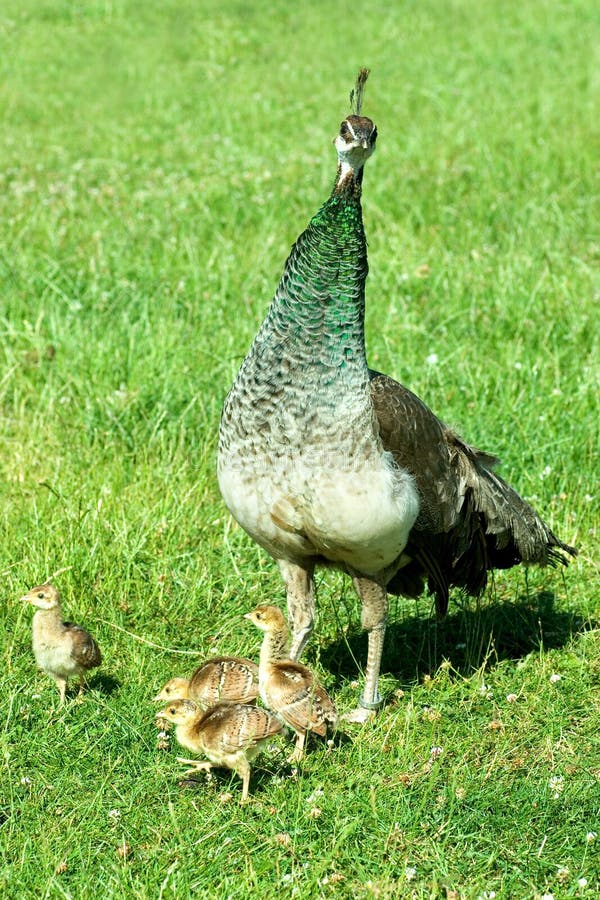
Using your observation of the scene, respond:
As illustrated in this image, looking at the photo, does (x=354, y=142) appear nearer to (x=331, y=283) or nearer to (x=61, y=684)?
(x=331, y=283)

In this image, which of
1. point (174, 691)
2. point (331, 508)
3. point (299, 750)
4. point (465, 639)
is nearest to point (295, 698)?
point (299, 750)

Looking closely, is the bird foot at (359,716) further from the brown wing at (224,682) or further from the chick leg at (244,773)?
the chick leg at (244,773)

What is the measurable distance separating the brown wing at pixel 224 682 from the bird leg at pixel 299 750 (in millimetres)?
264

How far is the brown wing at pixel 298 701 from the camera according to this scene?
4.55m

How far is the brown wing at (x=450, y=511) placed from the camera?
4.96 m

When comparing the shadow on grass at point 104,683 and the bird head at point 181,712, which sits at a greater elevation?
the bird head at point 181,712

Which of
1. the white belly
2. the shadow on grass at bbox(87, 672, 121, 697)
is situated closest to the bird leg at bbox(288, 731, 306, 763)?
the white belly

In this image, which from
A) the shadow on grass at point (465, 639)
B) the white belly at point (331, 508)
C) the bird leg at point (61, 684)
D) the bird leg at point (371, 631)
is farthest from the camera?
the shadow on grass at point (465, 639)

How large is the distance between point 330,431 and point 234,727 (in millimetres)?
1188

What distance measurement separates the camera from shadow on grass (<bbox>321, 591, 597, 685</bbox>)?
18.3ft

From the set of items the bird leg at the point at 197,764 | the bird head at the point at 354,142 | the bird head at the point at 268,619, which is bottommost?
the bird leg at the point at 197,764

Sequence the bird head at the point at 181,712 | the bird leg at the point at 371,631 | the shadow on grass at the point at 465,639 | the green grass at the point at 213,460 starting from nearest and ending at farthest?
the green grass at the point at 213,460 < the bird head at the point at 181,712 < the bird leg at the point at 371,631 < the shadow on grass at the point at 465,639

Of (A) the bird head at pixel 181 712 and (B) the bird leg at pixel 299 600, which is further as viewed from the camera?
(B) the bird leg at pixel 299 600

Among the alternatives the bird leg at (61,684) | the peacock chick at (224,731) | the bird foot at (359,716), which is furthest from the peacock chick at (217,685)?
the bird foot at (359,716)
